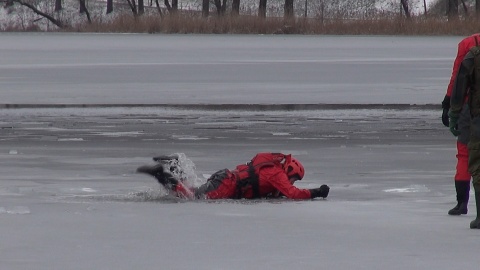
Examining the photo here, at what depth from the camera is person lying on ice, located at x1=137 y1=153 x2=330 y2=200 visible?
864 centimetres

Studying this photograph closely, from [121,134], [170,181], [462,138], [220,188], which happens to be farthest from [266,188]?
[121,134]

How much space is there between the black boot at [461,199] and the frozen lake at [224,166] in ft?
0.31

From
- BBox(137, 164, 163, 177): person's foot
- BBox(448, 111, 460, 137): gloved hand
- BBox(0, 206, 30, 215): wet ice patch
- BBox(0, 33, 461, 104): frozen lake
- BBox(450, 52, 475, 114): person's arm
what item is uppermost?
BBox(450, 52, 475, 114): person's arm

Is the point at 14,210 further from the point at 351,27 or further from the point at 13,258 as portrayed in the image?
the point at 351,27

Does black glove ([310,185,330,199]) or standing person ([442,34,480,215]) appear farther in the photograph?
black glove ([310,185,330,199])

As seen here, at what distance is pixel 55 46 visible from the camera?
37.0 m

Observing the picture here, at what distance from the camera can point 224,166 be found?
1090 cm

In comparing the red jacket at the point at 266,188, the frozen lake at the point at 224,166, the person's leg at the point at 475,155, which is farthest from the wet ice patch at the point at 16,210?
the person's leg at the point at 475,155

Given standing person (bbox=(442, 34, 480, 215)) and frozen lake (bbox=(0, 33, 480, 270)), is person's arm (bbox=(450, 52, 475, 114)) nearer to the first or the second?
standing person (bbox=(442, 34, 480, 215))

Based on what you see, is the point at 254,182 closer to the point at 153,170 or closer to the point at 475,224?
the point at 153,170

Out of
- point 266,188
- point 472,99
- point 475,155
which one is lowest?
point 266,188

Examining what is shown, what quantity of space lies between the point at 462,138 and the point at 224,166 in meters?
3.50

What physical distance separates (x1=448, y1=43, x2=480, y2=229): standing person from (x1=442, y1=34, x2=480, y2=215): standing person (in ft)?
0.48

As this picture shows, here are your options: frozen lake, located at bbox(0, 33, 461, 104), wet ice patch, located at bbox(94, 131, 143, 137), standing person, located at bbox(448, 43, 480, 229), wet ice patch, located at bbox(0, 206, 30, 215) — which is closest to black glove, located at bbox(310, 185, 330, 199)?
standing person, located at bbox(448, 43, 480, 229)
